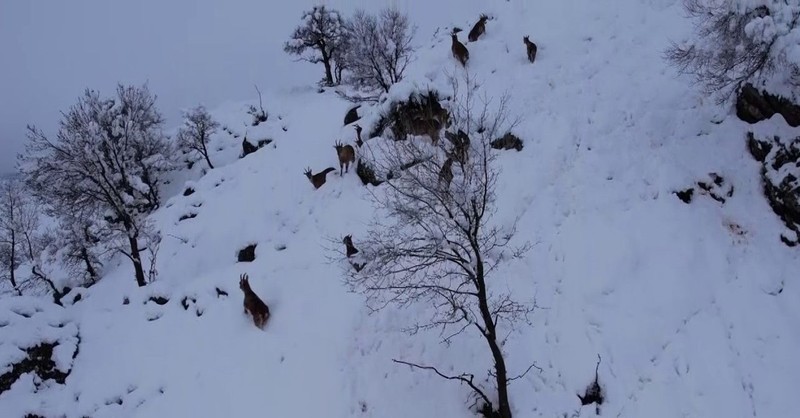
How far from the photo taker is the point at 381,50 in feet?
74.1

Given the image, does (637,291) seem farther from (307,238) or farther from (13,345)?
(13,345)


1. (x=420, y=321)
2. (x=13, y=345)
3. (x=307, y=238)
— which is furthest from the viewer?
(x=307, y=238)

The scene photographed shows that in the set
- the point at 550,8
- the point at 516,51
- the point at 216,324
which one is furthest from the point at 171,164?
the point at 550,8

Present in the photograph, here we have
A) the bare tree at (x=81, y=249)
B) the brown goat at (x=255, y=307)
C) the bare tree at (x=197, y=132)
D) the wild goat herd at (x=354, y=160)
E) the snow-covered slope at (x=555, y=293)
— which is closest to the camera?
the wild goat herd at (x=354, y=160)

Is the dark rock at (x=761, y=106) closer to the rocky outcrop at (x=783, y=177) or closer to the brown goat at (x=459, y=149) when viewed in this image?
the rocky outcrop at (x=783, y=177)

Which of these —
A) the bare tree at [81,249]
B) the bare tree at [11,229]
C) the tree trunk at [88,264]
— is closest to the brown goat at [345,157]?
the bare tree at [81,249]

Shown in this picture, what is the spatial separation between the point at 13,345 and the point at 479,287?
13353mm

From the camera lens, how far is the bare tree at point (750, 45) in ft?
29.2

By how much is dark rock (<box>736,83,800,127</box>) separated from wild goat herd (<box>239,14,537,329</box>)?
7.76m

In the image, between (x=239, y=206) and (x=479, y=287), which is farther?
(x=239, y=206)

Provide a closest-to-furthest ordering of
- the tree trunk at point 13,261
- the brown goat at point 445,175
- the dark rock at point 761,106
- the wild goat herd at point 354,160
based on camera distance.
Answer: the brown goat at point 445,175 < the wild goat herd at point 354,160 < the dark rock at point 761,106 < the tree trunk at point 13,261

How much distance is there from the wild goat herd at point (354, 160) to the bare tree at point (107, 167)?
20.6 ft

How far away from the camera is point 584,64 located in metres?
16.0

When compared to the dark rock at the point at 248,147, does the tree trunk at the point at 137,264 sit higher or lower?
lower
